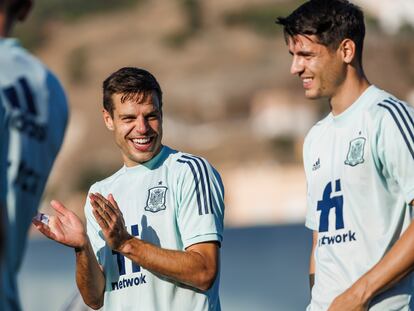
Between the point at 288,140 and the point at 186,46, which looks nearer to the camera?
the point at 288,140

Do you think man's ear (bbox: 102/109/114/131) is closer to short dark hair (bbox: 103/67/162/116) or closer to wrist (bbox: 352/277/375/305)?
short dark hair (bbox: 103/67/162/116)

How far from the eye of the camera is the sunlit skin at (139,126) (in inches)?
272

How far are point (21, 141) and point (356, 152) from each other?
2.14m

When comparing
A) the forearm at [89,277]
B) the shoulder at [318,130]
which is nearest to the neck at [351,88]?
the shoulder at [318,130]

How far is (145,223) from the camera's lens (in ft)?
22.5

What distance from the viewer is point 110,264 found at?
6.91 m

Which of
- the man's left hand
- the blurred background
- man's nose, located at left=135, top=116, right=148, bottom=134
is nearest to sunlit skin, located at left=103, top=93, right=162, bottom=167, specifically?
man's nose, located at left=135, top=116, right=148, bottom=134

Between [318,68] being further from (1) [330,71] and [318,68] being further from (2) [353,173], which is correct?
(2) [353,173]

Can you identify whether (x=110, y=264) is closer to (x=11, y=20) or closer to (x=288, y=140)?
(x=11, y=20)

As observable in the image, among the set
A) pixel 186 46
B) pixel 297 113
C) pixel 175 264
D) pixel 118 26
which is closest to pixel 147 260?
pixel 175 264

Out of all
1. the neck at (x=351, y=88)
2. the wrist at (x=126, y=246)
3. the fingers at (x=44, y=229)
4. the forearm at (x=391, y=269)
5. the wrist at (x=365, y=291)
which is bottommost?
the wrist at (x=365, y=291)

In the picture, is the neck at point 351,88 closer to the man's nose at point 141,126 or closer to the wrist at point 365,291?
the wrist at point 365,291

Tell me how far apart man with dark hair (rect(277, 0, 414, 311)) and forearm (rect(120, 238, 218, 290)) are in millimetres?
591

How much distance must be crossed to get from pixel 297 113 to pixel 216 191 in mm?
75312
